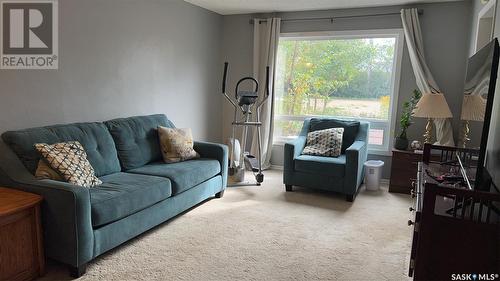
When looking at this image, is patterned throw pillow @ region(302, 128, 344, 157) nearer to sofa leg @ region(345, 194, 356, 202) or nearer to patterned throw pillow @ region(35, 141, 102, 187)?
sofa leg @ region(345, 194, 356, 202)

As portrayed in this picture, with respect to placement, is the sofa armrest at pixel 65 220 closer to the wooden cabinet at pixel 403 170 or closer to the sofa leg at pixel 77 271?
the sofa leg at pixel 77 271

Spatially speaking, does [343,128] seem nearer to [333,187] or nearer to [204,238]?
[333,187]

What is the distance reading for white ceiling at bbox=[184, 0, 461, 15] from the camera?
427 centimetres

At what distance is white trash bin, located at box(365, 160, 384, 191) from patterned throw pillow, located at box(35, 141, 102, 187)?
10.1 feet

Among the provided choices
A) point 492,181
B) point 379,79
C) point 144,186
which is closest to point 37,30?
point 144,186

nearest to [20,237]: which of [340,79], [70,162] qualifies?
[70,162]

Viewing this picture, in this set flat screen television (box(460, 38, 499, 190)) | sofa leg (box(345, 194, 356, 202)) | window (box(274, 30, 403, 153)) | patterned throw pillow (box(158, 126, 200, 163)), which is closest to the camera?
flat screen television (box(460, 38, 499, 190))

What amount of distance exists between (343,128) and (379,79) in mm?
903

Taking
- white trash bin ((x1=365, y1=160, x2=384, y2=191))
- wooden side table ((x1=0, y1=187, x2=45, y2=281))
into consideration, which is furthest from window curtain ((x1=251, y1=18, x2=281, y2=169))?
wooden side table ((x1=0, y1=187, x2=45, y2=281))

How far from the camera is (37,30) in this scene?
2.87m

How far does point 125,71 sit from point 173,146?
0.96 meters

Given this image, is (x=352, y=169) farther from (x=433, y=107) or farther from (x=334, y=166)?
(x=433, y=107)

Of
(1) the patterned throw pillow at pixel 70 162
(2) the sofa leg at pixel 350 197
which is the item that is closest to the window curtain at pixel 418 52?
(2) the sofa leg at pixel 350 197

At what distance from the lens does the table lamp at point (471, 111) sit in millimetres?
1943
